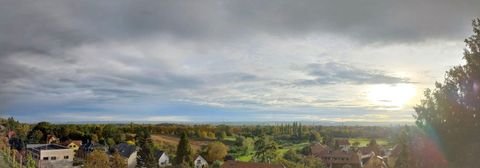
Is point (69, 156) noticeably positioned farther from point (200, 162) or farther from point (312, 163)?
point (312, 163)

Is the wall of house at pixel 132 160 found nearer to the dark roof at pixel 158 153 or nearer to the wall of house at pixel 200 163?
the dark roof at pixel 158 153

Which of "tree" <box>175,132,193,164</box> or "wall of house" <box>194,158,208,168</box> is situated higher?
"tree" <box>175,132,193,164</box>

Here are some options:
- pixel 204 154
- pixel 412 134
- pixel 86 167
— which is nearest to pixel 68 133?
pixel 204 154

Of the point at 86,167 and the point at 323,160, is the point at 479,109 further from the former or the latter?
the point at 323,160

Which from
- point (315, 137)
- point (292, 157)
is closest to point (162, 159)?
point (292, 157)

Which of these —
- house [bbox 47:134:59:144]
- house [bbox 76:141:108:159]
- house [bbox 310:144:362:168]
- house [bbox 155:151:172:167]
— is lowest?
house [bbox 310:144:362:168]

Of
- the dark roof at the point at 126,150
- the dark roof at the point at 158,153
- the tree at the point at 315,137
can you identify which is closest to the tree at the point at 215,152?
the dark roof at the point at 158,153

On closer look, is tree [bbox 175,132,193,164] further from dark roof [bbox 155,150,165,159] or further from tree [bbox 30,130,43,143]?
tree [bbox 30,130,43,143]

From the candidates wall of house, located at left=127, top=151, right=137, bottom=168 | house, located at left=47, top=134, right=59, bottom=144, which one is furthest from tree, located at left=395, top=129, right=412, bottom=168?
house, located at left=47, top=134, right=59, bottom=144
